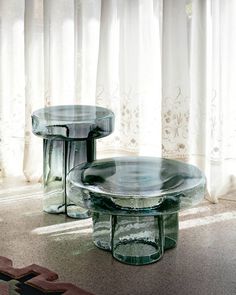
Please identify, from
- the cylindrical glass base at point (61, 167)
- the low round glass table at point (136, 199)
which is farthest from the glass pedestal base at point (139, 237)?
the cylindrical glass base at point (61, 167)

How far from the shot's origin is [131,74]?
165 cm

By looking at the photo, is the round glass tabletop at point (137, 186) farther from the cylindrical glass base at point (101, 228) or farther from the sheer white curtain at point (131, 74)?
the sheer white curtain at point (131, 74)

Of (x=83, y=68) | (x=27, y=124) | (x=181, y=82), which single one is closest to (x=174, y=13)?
(x=181, y=82)

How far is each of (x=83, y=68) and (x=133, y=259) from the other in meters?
0.65

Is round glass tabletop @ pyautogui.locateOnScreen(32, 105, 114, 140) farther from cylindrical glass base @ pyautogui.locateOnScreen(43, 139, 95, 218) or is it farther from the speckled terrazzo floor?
the speckled terrazzo floor

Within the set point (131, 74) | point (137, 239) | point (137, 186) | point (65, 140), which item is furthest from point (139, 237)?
point (131, 74)

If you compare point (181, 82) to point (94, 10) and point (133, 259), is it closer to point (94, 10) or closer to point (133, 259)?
point (94, 10)

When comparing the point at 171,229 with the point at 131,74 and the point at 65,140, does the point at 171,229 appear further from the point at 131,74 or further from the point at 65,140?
the point at 131,74

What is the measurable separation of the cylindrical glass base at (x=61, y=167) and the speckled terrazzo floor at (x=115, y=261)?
1.3 inches

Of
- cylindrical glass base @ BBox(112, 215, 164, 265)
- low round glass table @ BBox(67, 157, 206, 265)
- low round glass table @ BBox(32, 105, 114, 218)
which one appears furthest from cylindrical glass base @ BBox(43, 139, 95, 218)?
cylindrical glass base @ BBox(112, 215, 164, 265)

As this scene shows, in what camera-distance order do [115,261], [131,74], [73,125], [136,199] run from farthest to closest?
[131,74], [73,125], [115,261], [136,199]

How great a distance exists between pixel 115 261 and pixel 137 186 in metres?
0.18

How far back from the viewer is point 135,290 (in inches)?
44.8

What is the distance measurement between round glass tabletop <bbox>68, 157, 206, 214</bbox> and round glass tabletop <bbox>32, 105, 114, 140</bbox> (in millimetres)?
101
